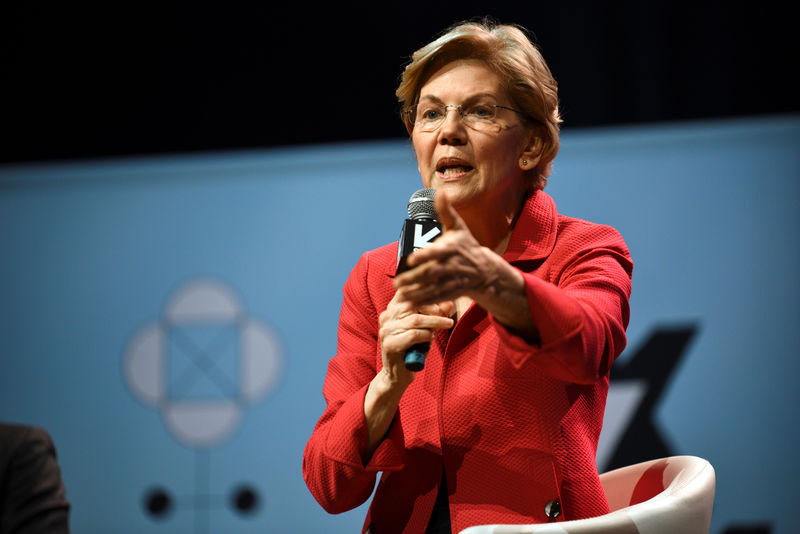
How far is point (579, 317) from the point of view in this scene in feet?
3.87

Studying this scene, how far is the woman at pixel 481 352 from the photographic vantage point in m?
1.35

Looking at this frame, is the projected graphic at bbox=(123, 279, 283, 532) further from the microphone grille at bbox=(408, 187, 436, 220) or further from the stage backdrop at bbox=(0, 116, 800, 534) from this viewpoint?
the microphone grille at bbox=(408, 187, 436, 220)

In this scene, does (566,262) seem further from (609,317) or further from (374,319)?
(374,319)

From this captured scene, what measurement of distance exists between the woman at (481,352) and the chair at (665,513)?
0.53ft

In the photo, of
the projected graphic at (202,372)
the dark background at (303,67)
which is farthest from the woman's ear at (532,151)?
the projected graphic at (202,372)

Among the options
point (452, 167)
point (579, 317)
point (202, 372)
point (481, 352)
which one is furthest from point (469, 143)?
point (202, 372)

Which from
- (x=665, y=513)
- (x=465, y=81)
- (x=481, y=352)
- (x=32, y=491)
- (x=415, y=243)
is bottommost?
(x=32, y=491)

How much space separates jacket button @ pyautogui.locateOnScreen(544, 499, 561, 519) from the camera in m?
1.43

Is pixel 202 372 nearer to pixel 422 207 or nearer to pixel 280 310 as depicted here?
pixel 280 310

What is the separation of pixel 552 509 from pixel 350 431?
15.3 inches

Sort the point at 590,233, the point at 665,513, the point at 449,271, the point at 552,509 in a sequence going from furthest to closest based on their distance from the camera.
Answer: the point at 590,233 → the point at 552,509 → the point at 665,513 → the point at 449,271

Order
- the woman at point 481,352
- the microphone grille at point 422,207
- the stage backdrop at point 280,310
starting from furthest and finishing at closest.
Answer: the stage backdrop at point 280,310, the microphone grille at point 422,207, the woman at point 481,352

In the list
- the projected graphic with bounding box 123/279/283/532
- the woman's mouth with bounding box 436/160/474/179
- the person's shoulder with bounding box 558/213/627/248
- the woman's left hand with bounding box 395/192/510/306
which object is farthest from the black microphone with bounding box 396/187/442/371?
the projected graphic with bounding box 123/279/283/532

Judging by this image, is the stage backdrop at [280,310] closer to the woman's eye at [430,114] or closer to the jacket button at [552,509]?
the woman's eye at [430,114]
